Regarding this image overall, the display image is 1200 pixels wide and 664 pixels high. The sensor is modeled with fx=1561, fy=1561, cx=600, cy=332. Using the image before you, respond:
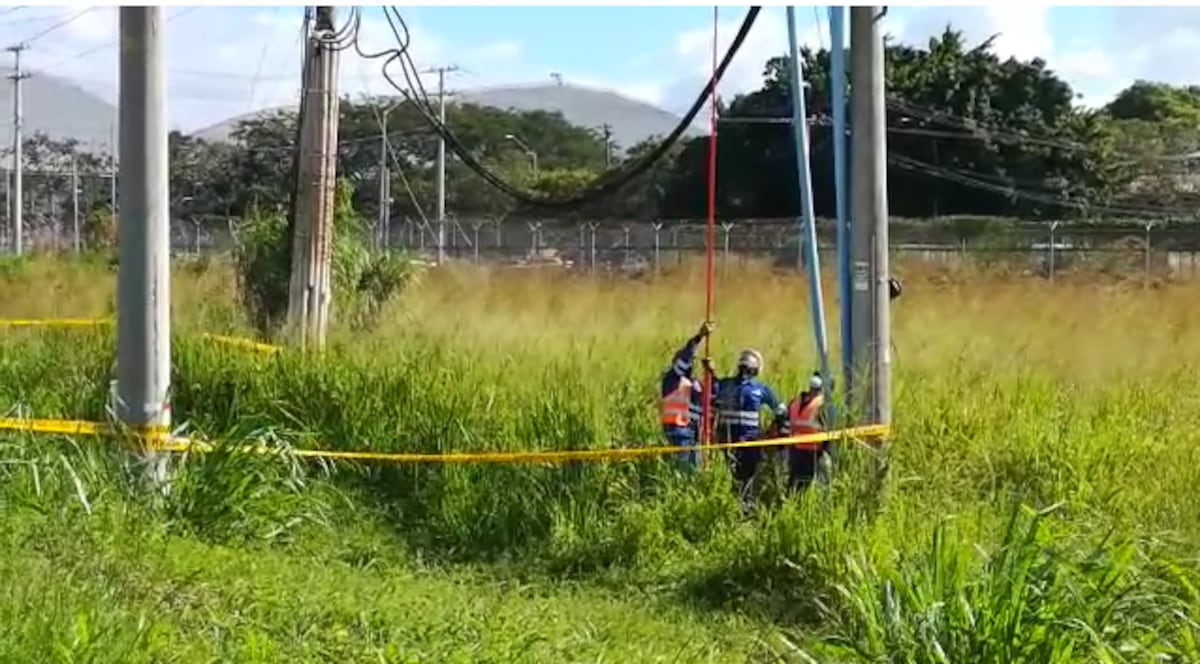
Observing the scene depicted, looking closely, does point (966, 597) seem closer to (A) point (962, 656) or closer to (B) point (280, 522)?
(A) point (962, 656)

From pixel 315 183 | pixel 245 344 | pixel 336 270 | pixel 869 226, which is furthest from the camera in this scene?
pixel 336 270

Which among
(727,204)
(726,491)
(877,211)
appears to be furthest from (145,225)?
(727,204)

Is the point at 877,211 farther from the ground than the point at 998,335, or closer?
farther from the ground

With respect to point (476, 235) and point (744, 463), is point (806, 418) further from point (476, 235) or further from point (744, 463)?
point (476, 235)

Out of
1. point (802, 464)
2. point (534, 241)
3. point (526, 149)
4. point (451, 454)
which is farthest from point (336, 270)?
point (526, 149)

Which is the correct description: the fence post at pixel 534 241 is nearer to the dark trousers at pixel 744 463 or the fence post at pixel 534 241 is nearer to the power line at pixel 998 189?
the power line at pixel 998 189

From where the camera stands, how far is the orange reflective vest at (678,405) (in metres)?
9.15

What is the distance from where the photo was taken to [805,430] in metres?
8.64

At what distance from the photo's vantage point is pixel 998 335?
1467 centimetres

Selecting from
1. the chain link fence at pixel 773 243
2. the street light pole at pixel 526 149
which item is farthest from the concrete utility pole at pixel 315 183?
the street light pole at pixel 526 149

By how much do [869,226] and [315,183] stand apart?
19.2 ft

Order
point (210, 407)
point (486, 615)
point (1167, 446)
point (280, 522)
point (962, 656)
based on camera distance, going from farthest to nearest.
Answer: point (210, 407) → point (1167, 446) → point (280, 522) → point (486, 615) → point (962, 656)

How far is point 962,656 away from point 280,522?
4.08 metres

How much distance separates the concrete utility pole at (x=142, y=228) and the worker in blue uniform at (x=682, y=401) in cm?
284
